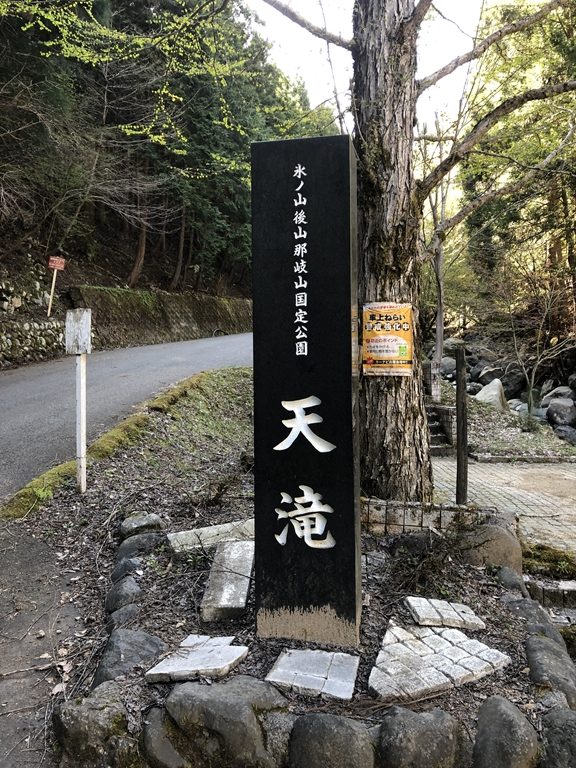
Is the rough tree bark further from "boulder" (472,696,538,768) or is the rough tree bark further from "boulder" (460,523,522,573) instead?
"boulder" (472,696,538,768)

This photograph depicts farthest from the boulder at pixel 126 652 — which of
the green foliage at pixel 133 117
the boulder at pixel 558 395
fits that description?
the boulder at pixel 558 395

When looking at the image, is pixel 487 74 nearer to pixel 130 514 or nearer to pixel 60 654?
pixel 130 514

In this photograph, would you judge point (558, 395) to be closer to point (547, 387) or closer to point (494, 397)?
point (547, 387)

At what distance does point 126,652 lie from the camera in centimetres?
287

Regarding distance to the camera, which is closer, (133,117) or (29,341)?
(29,341)

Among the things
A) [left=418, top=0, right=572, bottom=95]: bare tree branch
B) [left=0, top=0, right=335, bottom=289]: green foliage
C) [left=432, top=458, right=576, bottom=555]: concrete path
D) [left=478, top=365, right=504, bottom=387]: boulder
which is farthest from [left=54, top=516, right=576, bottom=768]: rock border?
[left=478, top=365, right=504, bottom=387]: boulder

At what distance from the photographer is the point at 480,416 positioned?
13.8 m

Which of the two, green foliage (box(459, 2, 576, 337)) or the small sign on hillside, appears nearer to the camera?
green foliage (box(459, 2, 576, 337))

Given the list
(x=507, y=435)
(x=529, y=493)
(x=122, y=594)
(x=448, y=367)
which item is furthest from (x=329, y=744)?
(x=448, y=367)

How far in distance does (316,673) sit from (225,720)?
541 mm

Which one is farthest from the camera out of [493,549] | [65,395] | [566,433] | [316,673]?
[566,433]

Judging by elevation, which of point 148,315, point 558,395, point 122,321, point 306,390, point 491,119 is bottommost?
point 558,395

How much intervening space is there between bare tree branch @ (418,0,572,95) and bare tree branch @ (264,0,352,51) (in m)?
0.76

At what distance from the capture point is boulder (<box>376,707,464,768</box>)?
2203 millimetres
